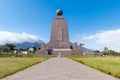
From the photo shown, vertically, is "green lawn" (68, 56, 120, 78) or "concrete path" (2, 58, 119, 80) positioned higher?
"green lawn" (68, 56, 120, 78)

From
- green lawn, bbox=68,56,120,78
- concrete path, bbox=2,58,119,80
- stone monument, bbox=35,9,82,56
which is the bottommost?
concrete path, bbox=2,58,119,80

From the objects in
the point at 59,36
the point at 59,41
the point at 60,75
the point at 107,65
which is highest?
the point at 59,36

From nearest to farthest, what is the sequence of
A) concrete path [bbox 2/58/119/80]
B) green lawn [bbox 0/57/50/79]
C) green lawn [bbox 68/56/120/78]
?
concrete path [bbox 2/58/119/80]
green lawn [bbox 0/57/50/79]
green lawn [bbox 68/56/120/78]

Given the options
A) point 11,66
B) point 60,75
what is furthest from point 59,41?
point 60,75

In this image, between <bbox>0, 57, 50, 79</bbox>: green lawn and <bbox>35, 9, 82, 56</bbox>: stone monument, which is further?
<bbox>35, 9, 82, 56</bbox>: stone monument

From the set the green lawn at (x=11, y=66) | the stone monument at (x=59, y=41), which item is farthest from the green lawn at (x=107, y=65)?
the stone monument at (x=59, y=41)

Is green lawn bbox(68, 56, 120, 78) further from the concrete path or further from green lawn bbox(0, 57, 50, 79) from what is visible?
→ green lawn bbox(0, 57, 50, 79)

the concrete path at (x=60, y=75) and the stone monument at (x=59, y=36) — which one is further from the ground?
the stone monument at (x=59, y=36)

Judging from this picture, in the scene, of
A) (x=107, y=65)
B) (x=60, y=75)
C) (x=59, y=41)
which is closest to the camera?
(x=60, y=75)

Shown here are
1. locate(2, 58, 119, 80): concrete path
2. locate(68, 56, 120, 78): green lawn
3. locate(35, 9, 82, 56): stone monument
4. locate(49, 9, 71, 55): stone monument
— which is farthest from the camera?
locate(49, 9, 71, 55): stone monument

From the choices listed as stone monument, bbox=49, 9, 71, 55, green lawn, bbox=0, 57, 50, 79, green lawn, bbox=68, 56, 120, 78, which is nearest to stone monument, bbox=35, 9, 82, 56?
stone monument, bbox=49, 9, 71, 55

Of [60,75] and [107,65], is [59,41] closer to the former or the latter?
[107,65]

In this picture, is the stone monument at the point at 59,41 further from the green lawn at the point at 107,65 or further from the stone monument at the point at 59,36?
the green lawn at the point at 107,65

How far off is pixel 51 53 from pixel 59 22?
14.3 meters
